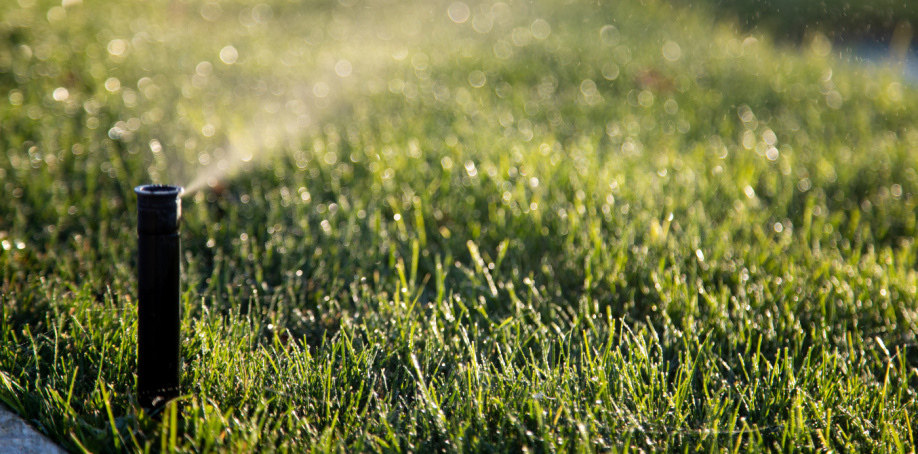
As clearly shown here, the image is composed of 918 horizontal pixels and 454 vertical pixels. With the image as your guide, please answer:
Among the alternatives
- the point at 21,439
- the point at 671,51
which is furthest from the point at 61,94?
the point at 671,51

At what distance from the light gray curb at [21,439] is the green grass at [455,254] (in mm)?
34

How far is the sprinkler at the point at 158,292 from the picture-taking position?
1.39 metres

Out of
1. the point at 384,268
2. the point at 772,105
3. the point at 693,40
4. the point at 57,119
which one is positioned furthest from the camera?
the point at 693,40

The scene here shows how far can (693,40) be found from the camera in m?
6.68

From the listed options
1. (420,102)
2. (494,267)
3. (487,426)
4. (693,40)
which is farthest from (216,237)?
(693,40)

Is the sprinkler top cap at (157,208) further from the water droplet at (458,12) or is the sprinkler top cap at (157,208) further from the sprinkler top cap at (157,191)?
the water droplet at (458,12)

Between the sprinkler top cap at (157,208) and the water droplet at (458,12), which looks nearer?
the sprinkler top cap at (157,208)

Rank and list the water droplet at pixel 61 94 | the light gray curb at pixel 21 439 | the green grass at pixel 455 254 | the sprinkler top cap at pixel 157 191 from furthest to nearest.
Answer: the water droplet at pixel 61 94, the green grass at pixel 455 254, the light gray curb at pixel 21 439, the sprinkler top cap at pixel 157 191

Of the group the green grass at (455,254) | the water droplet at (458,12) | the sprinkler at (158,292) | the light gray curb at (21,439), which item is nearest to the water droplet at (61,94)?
the green grass at (455,254)

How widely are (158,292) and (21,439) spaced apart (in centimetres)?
45

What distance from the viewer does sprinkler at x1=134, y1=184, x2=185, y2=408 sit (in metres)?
1.39

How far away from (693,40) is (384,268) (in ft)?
17.4

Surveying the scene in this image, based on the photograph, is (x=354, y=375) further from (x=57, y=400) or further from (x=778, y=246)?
(x=778, y=246)

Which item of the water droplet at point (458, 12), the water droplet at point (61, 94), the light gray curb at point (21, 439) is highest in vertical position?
the water droplet at point (458, 12)
